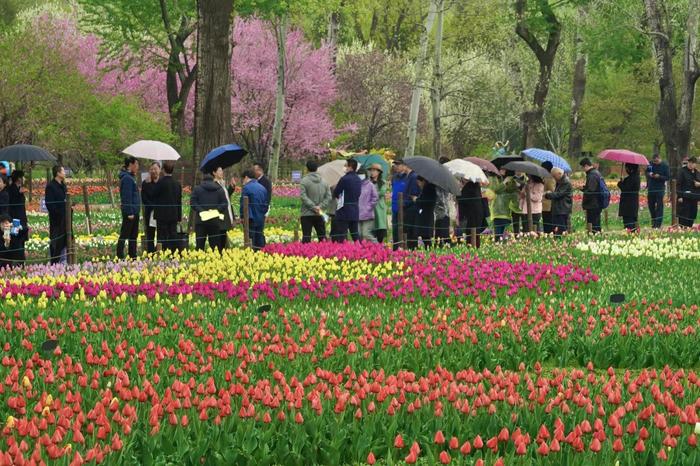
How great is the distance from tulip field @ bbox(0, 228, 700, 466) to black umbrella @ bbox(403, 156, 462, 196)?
7.25 feet

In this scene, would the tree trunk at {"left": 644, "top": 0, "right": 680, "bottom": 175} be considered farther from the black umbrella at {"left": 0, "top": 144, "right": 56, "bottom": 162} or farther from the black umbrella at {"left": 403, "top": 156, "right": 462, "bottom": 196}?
the black umbrella at {"left": 0, "top": 144, "right": 56, "bottom": 162}

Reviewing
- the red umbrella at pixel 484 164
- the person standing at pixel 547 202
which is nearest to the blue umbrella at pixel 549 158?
the person standing at pixel 547 202

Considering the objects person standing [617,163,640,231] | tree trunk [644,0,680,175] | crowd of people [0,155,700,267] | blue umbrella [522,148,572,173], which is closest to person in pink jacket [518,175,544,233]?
crowd of people [0,155,700,267]

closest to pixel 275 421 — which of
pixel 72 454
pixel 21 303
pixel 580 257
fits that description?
pixel 72 454

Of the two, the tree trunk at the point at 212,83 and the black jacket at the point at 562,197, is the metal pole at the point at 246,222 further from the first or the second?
the black jacket at the point at 562,197

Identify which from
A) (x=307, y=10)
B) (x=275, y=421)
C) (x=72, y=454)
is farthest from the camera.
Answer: (x=307, y=10)

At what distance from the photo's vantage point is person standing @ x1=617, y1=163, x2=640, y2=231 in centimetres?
2138

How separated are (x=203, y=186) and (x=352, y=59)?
133 ft

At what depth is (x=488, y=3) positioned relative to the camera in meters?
42.9

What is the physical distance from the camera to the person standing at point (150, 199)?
17.4 metres

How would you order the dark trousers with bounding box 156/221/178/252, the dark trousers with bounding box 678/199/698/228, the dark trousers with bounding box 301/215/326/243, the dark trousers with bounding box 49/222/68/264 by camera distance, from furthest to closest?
the dark trousers with bounding box 678/199/698/228, the dark trousers with bounding box 301/215/326/243, the dark trousers with bounding box 156/221/178/252, the dark trousers with bounding box 49/222/68/264

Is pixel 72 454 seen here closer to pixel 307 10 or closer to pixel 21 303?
pixel 21 303

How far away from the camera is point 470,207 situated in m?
19.1

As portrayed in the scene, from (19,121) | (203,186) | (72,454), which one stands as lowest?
(72,454)
